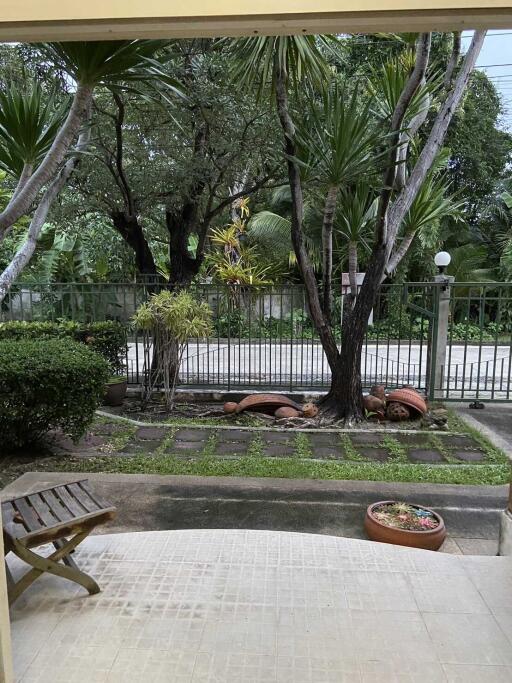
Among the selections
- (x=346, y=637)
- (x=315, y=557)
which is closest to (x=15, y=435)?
(x=315, y=557)

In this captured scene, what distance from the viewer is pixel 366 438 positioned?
6.88m

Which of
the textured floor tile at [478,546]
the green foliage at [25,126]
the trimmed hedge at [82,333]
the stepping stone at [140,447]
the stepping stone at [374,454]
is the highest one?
the green foliage at [25,126]

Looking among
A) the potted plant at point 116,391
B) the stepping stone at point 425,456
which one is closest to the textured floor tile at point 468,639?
the stepping stone at point 425,456

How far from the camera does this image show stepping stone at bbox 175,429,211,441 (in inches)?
268

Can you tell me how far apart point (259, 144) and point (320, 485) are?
5373mm

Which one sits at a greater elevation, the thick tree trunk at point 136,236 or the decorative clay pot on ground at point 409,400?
the thick tree trunk at point 136,236

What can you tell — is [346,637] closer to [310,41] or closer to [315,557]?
[315,557]

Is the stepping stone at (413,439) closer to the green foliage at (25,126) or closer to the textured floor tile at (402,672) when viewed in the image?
the textured floor tile at (402,672)

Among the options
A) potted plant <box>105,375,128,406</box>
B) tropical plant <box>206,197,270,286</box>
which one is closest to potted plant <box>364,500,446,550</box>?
potted plant <box>105,375,128,406</box>

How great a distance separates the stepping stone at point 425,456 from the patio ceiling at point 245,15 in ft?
17.2

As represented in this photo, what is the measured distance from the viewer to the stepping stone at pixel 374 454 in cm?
605

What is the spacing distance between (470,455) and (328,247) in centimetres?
339

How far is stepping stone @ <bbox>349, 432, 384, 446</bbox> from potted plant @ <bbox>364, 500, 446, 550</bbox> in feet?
9.05

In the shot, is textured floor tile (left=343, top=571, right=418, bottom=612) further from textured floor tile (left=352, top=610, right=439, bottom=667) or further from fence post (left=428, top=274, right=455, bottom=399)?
fence post (left=428, top=274, right=455, bottom=399)
